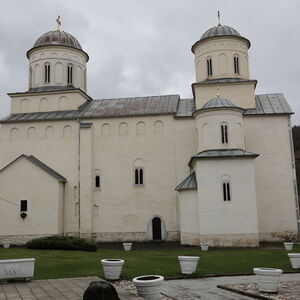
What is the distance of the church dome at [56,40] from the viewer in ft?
117

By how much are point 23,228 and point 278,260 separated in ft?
64.4

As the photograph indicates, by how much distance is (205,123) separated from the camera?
27.9m

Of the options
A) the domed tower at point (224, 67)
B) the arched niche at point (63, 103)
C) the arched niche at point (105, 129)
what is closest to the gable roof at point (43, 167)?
the arched niche at point (105, 129)

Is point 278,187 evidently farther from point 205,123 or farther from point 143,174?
point 143,174

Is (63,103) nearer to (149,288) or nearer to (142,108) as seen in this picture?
(142,108)

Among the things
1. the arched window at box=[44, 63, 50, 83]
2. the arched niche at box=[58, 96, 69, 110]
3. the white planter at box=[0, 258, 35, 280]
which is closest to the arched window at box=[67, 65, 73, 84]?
the arched window at box=[44, 63, 50, 83]

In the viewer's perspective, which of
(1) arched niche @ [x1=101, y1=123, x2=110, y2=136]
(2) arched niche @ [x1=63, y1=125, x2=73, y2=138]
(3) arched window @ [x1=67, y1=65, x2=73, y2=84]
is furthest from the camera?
(3) arched window @ [x1=67, y1=65, x2=73, y2=84]

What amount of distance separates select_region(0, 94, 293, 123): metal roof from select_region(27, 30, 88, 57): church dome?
561 cm

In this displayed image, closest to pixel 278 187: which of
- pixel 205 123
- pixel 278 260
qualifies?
pixel 205 123

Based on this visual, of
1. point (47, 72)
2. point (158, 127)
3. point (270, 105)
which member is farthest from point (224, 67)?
point (47, 72)

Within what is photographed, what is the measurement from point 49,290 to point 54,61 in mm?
27909

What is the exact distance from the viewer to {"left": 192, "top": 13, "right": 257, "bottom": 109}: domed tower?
32.0 metres

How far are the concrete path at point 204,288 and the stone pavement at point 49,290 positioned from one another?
6.16ft

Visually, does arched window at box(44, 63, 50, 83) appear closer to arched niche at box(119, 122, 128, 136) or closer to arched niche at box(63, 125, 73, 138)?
arched niche at box(63, 125, 73, 138)
